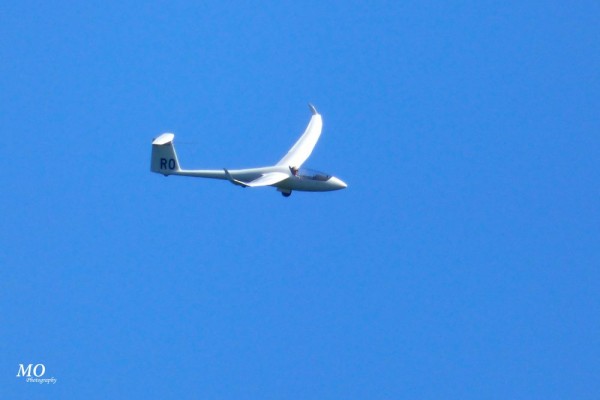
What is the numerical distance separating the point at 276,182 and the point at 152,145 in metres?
9.35

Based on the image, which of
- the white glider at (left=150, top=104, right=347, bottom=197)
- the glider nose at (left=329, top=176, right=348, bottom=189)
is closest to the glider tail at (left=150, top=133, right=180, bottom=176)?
the white glider at (left=150, top=104, right=347, bottom=197)

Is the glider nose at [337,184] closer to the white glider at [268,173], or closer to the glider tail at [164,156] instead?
the white glider at [268,173]

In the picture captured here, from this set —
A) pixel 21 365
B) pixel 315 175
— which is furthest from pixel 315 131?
pixel 21 365

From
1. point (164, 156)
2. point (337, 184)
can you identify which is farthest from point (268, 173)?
point (164, 156)

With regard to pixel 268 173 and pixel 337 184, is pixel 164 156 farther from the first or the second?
pixel 337 184

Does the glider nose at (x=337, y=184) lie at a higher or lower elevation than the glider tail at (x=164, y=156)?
lower

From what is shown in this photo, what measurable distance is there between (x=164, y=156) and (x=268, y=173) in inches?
286

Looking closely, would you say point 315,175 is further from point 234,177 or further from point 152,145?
point 152,145

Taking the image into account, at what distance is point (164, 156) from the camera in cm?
7938

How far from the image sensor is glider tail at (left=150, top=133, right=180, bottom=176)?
79.0 meters

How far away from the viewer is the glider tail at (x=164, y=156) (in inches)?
3112

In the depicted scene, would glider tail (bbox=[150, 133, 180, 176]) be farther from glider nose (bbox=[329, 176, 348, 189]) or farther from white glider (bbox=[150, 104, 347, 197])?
glider nose (bbox=[329, 176, 348, 189])

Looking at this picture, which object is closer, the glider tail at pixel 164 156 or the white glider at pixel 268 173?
the white glider at pixel 268 173

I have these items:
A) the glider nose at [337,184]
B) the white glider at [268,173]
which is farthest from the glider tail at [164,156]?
the glider nose at [337,184]
